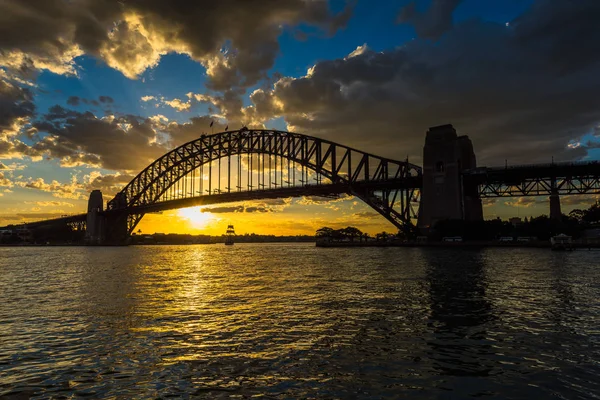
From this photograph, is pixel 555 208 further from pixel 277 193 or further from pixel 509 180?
pixel 277 193

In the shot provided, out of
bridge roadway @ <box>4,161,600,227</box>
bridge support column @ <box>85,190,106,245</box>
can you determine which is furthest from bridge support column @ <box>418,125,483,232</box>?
bridge support column @ <box>85,190,106,245</box>

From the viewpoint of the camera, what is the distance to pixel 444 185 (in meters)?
85.9

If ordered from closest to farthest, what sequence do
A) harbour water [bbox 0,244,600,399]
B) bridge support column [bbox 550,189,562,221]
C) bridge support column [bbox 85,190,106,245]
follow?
1. harbour water [bbox 0,244,600,399]
2. bridge support column [bbox 550,189,562,221]
3. bridge support column [bbox 85,190,106,245]

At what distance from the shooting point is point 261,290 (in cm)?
2408

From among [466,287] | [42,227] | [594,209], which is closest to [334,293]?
[466,287]

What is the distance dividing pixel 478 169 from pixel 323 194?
37246mm

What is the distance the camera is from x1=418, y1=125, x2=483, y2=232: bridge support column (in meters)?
84.4

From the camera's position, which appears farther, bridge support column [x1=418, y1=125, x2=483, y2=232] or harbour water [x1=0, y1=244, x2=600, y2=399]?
bridge support column [x1=418, y1=125, x2=483, y2=232]

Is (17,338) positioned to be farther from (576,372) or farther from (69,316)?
(576,372)

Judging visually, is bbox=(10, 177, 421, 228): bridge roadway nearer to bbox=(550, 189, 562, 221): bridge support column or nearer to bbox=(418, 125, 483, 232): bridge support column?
bbox=(418, 125, 483, 232): bridge support column

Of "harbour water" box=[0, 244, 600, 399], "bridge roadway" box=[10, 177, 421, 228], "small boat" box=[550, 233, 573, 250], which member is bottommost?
"harbour water" box=[0, 244, 600, 399]

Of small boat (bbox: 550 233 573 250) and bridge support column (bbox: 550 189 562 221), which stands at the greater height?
bridge support column (bbox: 550 189 562 221)

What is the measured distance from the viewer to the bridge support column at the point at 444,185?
84.4 m

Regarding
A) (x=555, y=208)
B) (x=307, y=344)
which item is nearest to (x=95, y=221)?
(x=555, y=208)
